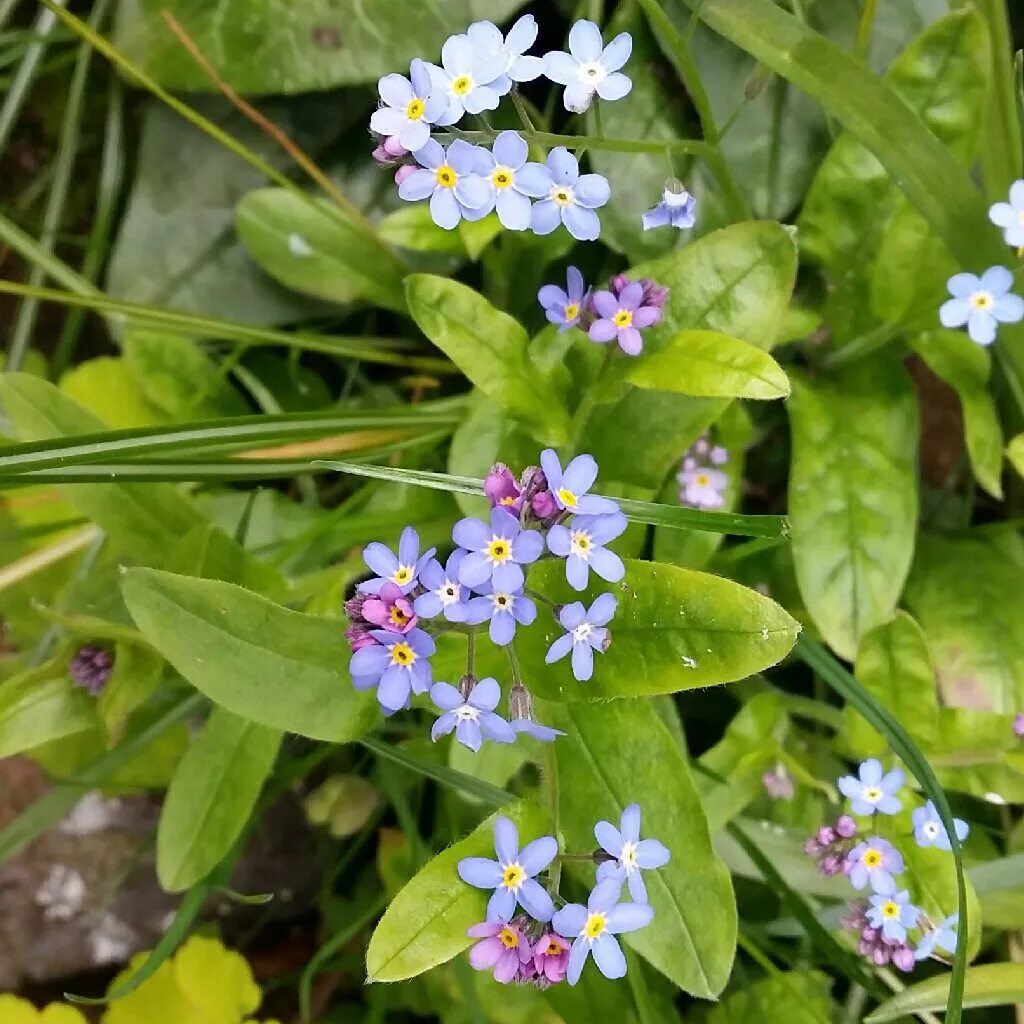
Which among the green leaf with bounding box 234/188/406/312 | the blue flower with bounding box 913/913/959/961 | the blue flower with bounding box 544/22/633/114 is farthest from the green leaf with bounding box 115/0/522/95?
the blue flower with bounding box 913/913/959/961

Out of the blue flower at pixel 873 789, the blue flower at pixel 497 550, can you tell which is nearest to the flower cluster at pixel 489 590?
the blue flower at pixel 497 550

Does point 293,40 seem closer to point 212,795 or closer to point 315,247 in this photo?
point 315,247

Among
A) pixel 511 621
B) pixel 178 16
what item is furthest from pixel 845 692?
pixel 178 16

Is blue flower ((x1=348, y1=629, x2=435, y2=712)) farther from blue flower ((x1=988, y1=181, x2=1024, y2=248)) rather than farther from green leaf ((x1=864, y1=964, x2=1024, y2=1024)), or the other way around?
blue flower ((x1=988, y1=181, x2=1024, y2=248))

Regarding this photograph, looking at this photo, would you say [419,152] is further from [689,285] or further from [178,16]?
[178,16]

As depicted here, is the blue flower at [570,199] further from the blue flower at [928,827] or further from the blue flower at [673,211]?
the blue flower at [928,827]

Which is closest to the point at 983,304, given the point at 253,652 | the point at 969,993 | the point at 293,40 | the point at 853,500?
the point at 853,500
